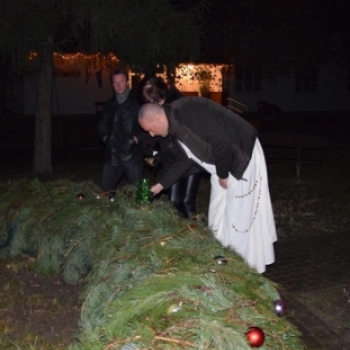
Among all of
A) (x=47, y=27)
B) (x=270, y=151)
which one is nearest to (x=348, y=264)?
(x=47, y=27)

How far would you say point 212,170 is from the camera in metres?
4.84

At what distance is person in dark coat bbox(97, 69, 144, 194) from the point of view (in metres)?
6.68

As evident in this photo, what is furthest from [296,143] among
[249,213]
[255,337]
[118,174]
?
[255,337]

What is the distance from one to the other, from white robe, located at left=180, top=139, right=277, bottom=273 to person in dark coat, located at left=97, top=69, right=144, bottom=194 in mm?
1936

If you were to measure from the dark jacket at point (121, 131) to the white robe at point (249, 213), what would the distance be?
1950 millimetres

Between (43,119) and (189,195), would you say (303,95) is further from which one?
(189,195)

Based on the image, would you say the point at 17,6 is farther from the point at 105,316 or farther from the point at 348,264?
the point at 105,316

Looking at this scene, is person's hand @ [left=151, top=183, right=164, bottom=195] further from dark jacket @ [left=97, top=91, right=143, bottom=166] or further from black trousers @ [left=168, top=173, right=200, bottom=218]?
dark jacket @ [left=97, top=91, right=143, bottom=166]

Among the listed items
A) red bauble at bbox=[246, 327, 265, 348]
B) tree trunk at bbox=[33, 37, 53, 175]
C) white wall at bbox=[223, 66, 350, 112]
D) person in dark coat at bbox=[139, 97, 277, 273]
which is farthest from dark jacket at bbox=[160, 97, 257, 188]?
white wall at bbox=[223, 66, 350, 112]

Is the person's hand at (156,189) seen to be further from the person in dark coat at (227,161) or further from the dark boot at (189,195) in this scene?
the dark boot at (189,195)

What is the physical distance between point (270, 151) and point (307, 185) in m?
5.20

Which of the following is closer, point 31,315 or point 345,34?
point 31,315

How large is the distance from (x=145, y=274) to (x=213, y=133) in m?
1.39

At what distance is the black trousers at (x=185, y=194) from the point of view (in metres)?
6.37
